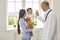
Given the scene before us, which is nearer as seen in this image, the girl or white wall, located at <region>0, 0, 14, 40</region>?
the girl

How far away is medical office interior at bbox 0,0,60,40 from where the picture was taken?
168 inches

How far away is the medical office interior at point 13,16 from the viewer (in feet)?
14.0

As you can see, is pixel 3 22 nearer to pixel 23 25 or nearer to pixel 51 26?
pixel 23 25

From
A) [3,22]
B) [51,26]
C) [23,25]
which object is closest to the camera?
[51,26]

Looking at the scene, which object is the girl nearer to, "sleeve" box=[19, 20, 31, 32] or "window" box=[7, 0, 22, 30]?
"sleeve" box=[19, 20, 31, 32]

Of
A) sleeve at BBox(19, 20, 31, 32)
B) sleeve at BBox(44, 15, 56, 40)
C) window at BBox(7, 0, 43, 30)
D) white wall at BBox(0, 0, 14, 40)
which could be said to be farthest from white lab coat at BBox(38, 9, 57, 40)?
window at BBox(7, 0, 43, 30)

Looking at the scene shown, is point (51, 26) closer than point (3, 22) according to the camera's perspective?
Yes

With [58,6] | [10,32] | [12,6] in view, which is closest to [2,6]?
[12,6]

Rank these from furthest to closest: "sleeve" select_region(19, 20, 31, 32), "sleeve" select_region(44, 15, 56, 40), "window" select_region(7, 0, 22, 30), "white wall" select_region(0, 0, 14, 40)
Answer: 1. "window" select_region(7, 0, 22, 30)
2. "white wall" select_region(0, 0, 14, 40)
3. "sleeve" select_region(19, 20, 31, 32)
4. "sleeve" select_region(44, 15, 56, 40)

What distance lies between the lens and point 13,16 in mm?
4691

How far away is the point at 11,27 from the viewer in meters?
4.58

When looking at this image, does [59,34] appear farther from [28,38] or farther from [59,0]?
[28,38]

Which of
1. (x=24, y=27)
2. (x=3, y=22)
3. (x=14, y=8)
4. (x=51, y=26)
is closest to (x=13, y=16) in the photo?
(x=14, y=8)

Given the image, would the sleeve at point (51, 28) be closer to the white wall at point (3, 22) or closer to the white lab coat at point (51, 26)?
the white lab coat at point (51, 26)
